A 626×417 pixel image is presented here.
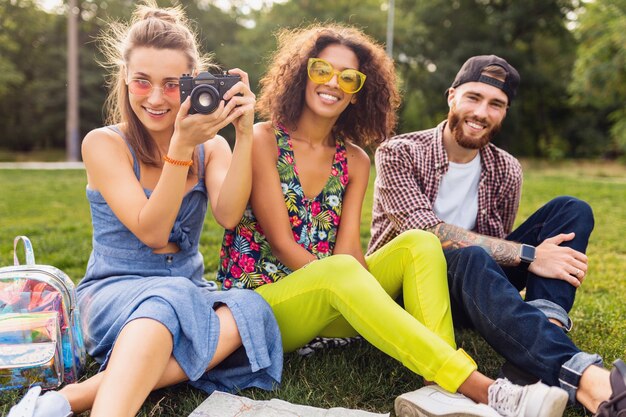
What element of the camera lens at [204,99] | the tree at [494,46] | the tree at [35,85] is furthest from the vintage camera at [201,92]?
the tree at [35,85]

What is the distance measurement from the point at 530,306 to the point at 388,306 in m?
0.55

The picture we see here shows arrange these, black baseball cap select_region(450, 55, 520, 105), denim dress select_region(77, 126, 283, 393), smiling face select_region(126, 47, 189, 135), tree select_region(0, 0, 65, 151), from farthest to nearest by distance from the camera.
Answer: tree select_region(0, 0, 65, 151), black baseball cap select_region(450, 55, 520, 105), smiling face select_region(126, 47, 189, 135), denim dress select_region(77, 126, 283, 393)

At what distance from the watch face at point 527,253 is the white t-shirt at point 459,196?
561 mm

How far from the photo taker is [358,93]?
3068 mm

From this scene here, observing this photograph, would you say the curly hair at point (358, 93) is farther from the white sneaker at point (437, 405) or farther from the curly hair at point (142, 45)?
the white sneaker at point (437, 405)

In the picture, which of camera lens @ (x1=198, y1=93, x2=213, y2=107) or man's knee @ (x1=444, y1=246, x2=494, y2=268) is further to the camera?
man's knee @ (x1=444, y1=246, x2=494, y2=268)

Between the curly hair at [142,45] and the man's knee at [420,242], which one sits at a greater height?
the curly hair at [142,45]

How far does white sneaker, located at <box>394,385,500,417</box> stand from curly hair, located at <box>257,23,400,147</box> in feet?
4.64

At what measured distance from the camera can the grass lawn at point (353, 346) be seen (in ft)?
7.54

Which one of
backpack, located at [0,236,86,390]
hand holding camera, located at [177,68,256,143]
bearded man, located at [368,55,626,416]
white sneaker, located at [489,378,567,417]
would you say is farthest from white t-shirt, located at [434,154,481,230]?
backpack, located at [0,236,86,390]

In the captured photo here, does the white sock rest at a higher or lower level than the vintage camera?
lower

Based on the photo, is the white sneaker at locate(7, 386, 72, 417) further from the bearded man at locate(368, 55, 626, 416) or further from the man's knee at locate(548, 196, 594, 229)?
the man's knee at locate(548, 196, 594, 229)

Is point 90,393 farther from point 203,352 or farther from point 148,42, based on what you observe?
point 148,42

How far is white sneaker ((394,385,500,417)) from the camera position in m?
1.93
